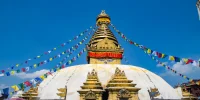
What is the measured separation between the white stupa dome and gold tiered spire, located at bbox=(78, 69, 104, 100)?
109cm

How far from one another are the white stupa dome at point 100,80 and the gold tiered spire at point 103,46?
629 cm

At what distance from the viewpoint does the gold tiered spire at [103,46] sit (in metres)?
27.0

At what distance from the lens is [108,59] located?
27000 mm

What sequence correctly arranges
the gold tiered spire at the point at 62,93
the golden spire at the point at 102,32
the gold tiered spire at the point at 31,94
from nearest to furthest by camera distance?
the gold tiered spire at the point at 62,93 < the gold tiered spire at the point at 31,94 < the golden spire at the point at 102,32

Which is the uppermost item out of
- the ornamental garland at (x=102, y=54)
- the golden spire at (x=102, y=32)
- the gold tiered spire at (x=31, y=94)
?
the golden spire at (x=102, y=32)

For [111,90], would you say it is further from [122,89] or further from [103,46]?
[103,46]

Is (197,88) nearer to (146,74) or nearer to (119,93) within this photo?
(146,74)

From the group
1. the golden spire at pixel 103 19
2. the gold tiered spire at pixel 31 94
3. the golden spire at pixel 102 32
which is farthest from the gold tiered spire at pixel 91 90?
the golden spire at pixel 103 19

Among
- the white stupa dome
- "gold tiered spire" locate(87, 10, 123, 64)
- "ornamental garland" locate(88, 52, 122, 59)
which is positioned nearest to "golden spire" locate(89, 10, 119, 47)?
"gold tiered spire" locate(87, 10, 123, 64)

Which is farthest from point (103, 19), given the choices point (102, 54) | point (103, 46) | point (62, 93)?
point (62, 93)

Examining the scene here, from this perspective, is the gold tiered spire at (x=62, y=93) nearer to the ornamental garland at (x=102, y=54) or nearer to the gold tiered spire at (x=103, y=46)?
the gold tiered spire at (x=103, y=46)

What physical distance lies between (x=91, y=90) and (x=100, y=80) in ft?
8.26

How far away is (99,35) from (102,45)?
1.88 meters

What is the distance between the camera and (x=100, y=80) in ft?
59.8
